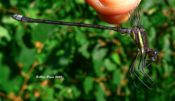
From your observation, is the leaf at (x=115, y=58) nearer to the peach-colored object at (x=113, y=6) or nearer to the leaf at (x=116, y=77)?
the leaf at (x=116, y=77)

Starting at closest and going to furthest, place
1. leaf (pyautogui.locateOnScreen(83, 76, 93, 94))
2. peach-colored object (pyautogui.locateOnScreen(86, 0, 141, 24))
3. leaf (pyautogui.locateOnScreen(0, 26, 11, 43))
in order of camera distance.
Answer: peach-colored object (pyautogui.locateOnScreen(86, 0, 141, 24)) → leaf (pyautogui.locateOnScreen(0, 26, 11, 43)) → leaf (pyautogui.locateOnScreen(83, 76, 93, 94))

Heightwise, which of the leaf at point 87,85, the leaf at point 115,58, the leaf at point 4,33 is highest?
the leaf at point 4,33

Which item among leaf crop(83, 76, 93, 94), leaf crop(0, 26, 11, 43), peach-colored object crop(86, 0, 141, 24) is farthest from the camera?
leaf crop(83, 76, 93, 94)

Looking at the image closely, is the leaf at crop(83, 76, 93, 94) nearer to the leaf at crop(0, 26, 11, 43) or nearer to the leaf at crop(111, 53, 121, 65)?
the leaf at crop(111, 53, 121, 65)

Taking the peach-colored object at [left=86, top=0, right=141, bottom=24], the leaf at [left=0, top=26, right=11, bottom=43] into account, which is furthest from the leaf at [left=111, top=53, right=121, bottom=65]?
the leaf at [left=0, top=26, right=11, bottom=43]

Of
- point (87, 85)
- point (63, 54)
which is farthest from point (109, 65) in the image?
point (63, 54)

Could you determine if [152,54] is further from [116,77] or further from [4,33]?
[4,33]

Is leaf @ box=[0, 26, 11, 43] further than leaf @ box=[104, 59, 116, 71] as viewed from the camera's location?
No

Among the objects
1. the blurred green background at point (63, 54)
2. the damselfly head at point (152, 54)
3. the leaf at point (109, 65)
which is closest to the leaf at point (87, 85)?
the blurred green background at point (63, 54)

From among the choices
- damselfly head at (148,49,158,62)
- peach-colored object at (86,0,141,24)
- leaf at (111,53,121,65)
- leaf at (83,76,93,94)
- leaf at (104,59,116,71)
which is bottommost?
leaf at (83,76,93,94)
